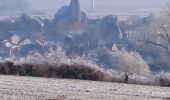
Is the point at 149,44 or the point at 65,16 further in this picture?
the point at 65,16

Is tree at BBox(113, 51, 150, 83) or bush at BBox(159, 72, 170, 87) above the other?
bush at BBox(159, 72, 170, 87)

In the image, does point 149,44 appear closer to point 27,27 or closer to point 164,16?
point 164,16

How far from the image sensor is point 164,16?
59.7m

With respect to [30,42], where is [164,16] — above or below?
above

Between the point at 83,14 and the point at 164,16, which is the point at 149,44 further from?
the point at 83,14

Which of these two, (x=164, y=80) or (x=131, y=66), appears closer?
(x=164, y=80)

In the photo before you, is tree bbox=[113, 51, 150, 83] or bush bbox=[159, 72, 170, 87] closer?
bush bbox=[159, 72, 170, 87]

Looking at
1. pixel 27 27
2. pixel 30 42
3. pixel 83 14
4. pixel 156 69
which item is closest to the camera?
pixel 156 69

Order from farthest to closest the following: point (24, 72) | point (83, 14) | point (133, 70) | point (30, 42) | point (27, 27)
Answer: point (83, 14) → point (27, 27) → point (30, 42) → point (133, 70) → point (24, 72)

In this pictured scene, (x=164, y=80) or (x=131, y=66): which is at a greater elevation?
(x=164, y=80)

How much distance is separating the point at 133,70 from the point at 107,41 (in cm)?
2319

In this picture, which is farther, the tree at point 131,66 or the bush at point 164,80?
the tree at point 131,66

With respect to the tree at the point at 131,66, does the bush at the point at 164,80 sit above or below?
above

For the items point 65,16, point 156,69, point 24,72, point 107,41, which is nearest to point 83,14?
point 65,16
